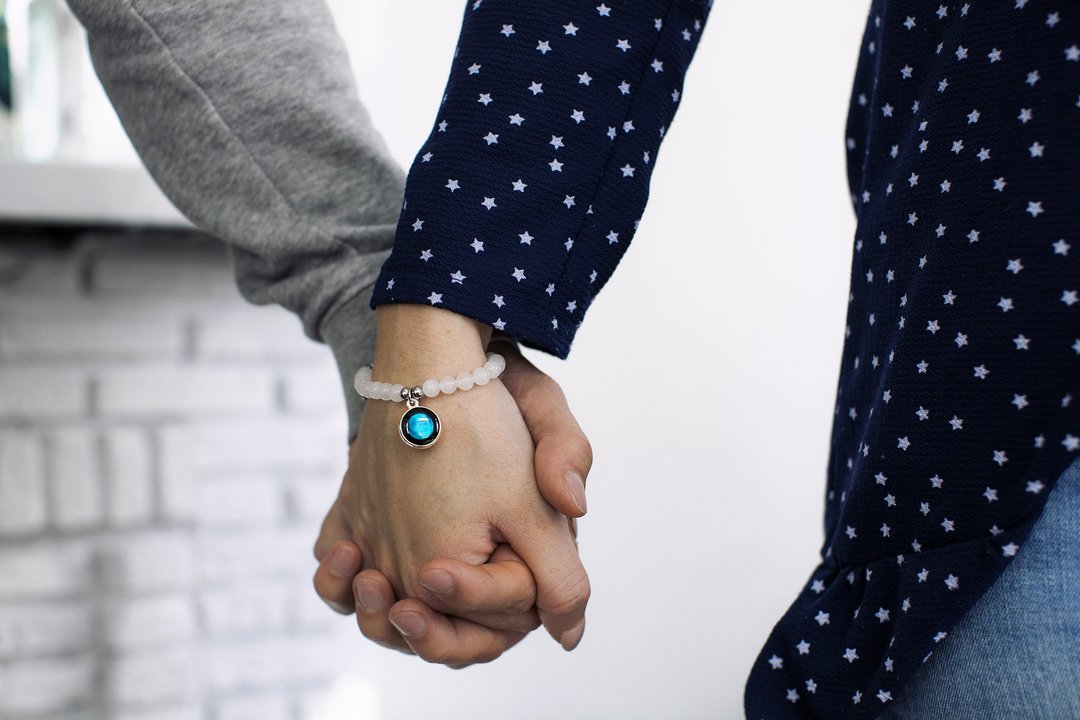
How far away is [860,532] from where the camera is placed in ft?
1.61

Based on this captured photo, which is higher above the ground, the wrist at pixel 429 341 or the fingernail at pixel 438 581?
the wrist at pixel 429 341

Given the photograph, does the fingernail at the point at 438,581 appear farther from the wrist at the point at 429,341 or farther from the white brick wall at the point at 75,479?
the white brick wall at the point at 75,479

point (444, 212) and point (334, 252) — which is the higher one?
point (444, 212)

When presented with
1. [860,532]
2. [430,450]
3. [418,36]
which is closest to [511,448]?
[430,450]

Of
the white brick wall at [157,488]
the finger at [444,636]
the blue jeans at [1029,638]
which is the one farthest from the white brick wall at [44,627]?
the blue jeans at [1029,638]

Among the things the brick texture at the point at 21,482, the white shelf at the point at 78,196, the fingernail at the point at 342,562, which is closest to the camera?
the fingernail at the point at 342,562

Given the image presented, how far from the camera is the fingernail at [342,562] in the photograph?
2.07ft

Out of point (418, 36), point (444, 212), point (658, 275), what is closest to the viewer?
point (444, 212)

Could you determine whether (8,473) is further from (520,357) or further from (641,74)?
(641,74)

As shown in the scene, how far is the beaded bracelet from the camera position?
0.54m

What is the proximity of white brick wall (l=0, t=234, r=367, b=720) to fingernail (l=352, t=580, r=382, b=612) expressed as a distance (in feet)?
2.11

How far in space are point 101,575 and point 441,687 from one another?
513mm

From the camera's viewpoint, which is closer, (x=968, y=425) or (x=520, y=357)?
(x=968, y=425)

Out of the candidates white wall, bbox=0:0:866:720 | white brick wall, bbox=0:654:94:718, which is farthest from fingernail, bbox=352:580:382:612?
white wall, bbox=0:0:866:720
